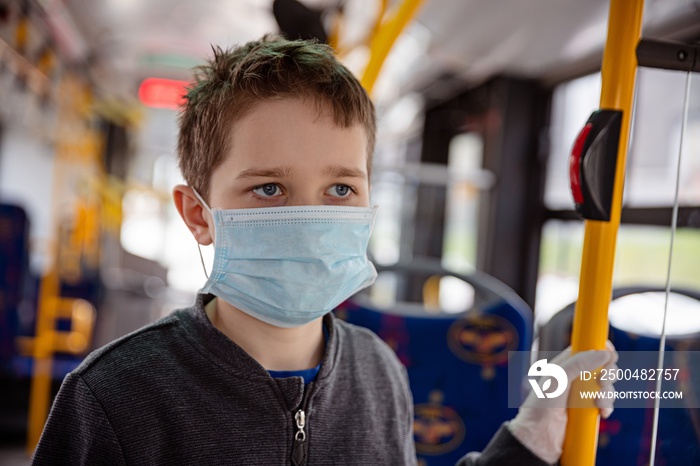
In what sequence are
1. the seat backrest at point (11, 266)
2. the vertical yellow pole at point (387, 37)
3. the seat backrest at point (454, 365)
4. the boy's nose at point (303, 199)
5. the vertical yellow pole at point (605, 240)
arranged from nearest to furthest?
the vertical yellow pole at point (605, 240), the boy's nose at point (303, 199), the vertical yellow pole at point (387, 37), the seat backrest at point (454, 365), the seat backrest at point (11, 266)

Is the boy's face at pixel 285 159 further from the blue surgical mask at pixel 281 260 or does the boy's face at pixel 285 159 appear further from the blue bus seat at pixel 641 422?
the blue bus seat at pixel 641 422

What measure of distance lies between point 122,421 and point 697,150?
2216 mm

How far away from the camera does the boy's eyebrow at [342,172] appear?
101 centimetres

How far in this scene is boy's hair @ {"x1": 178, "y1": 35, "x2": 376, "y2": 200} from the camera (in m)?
1.02

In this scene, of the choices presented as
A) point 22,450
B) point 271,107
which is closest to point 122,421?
point 271,107

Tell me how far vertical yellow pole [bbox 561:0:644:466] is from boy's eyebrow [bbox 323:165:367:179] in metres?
0.37

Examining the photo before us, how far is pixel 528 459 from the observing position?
99 cm

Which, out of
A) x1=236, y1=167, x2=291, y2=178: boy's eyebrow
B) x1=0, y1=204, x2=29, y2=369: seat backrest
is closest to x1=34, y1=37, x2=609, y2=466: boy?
x1=236, y1=167, x2=291, y2=178: boy's eyebrow

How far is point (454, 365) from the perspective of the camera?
6.27ft

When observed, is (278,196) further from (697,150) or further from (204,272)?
(697,150)

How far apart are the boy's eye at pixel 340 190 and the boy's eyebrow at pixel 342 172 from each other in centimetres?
3

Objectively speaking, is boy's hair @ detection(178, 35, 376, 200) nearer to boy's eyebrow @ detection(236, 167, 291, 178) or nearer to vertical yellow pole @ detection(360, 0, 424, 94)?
boy's eyebrow @ detection(236, 167, 291, 178)

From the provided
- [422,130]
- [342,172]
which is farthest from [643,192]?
[422,130]

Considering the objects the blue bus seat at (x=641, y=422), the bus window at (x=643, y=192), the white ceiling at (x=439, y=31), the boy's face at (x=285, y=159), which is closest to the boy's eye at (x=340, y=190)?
the boy's face at (x=285, y=159)
